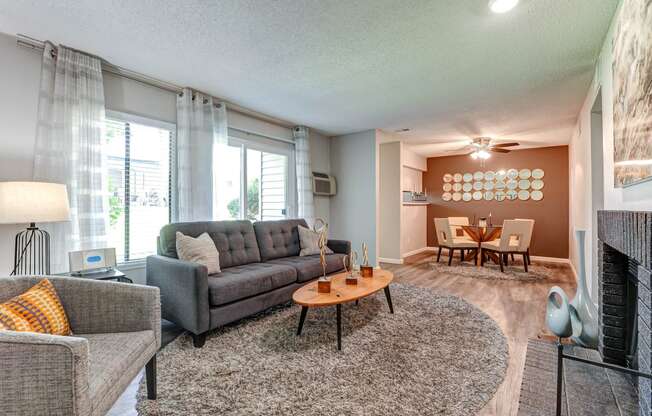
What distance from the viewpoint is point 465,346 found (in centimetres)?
225

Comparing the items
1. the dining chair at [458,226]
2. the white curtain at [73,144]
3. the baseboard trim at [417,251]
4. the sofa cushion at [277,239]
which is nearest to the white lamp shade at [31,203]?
the white curtain at [73,144]

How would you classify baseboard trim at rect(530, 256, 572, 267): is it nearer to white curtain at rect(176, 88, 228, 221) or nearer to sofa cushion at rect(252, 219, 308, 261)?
sofa cushion at rect(252, 219, 308, 261)

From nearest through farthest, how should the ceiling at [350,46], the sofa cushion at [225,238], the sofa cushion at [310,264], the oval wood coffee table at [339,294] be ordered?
1. the ceiling at [350,46]
2. the oval wood coffee table at [339,294]
3. the sofa cushion at [225,238]
4. the sofa cushion at [310,264]

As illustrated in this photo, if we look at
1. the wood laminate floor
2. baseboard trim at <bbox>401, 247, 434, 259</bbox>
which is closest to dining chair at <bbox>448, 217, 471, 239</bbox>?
baseboard trim at <bbox>401, 247, 434, 259</bbox>

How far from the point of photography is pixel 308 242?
3.84m

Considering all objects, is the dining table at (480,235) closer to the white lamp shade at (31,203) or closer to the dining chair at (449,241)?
the dining chair at (449,241)

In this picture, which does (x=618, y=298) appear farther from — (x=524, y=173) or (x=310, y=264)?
(x=524, y=173)

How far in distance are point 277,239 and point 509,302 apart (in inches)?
111

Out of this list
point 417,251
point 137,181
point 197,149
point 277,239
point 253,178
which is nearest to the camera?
point 137,181

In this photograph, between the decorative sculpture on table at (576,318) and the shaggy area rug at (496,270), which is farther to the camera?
the shaggy area rug at (496,270)

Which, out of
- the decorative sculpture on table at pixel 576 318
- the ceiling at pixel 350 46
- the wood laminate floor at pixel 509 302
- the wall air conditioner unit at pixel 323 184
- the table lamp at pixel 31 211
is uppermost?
the ceiling at pixel 350 46

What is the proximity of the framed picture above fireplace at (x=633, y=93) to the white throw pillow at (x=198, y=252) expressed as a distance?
297 centimetres

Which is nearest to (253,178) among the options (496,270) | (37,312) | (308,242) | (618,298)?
(308,242)

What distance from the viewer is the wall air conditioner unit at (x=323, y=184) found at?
5184mm
